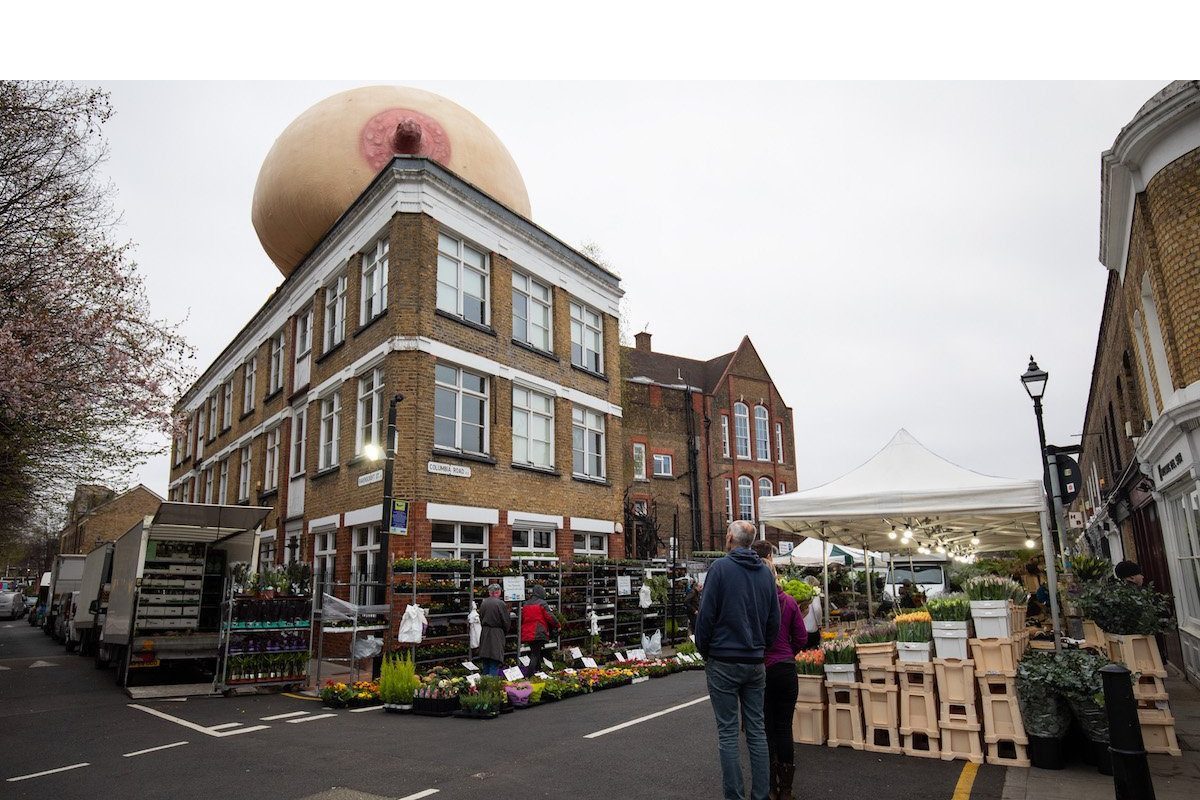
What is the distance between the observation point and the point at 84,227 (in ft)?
40.8

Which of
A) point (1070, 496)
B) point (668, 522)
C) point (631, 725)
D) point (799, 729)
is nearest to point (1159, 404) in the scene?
point (1070, 496)

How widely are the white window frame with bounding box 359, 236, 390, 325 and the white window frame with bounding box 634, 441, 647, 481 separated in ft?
67.8

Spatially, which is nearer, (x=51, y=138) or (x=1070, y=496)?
(x=1070, y=496)

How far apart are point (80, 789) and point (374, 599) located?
373 inches

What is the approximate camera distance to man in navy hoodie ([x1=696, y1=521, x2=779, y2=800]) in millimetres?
5219

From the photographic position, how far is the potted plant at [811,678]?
25.5ft

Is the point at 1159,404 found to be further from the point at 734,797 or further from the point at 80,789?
the point at 80,789

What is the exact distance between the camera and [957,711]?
284 inches

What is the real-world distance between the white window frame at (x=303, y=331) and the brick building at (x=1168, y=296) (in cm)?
1956

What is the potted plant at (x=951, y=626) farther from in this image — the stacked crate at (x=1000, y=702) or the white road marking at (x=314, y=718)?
the white road marking at (x=314, y=718)

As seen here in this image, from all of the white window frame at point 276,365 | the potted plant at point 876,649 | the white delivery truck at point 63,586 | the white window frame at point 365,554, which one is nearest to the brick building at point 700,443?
the white window frame at point 276,365

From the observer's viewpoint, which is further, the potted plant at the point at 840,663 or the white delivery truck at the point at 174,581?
the white delivery truck at the point at 174,581

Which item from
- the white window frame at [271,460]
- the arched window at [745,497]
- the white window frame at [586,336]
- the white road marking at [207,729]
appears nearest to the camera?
the white road marking at [207,729]

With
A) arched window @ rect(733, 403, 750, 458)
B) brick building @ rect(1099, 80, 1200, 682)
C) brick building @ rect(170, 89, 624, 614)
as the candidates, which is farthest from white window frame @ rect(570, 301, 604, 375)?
arched window @ rect(733, 403, 750, 458)
